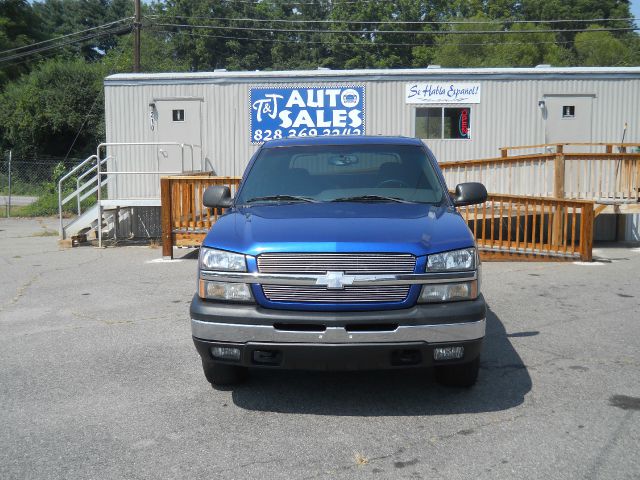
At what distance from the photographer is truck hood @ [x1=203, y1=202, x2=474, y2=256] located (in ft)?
15.1

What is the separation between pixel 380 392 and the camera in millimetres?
5270

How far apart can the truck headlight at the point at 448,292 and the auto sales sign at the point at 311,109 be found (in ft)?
36.2

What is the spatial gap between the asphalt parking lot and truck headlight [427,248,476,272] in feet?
3.25

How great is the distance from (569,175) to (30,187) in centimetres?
2358

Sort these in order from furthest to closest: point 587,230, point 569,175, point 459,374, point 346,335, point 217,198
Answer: point 569,175 → point 587,230 → point 217,198 → point 459,374 → point 346,335

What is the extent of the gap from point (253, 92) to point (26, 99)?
2626 cm

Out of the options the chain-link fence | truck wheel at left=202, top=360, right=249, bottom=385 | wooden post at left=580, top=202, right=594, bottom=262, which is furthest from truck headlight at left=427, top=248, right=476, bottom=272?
the chain-link fence

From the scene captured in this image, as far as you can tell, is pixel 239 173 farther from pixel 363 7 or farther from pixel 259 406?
pixel 363 7

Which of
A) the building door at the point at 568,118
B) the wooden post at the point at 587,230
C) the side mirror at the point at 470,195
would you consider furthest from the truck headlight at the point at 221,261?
the building door at the point at 568,118

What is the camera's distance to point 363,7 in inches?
2398

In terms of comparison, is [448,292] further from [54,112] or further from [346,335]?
[54,112]

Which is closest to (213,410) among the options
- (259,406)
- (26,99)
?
(259,406)

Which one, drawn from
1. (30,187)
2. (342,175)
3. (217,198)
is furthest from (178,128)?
(30,187)

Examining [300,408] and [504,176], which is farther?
[504,176]
